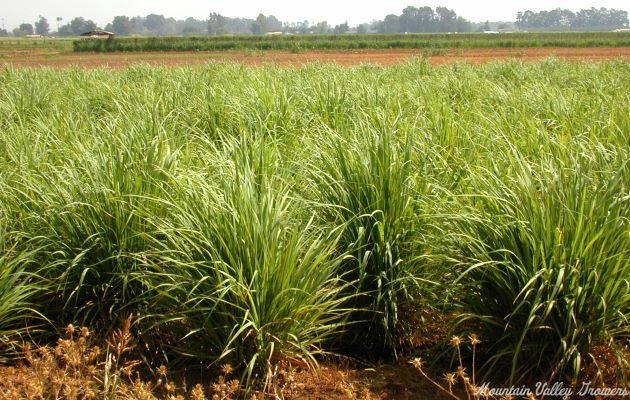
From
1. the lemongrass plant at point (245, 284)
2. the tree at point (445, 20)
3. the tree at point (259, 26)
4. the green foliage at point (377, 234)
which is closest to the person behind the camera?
the lemongrass plant at point (245, 284)

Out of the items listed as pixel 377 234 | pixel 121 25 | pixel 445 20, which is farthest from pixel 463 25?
pixel 377 234

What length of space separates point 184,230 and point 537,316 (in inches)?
54.7

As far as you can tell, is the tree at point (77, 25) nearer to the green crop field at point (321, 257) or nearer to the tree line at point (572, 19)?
the tree line at point (572, 19)

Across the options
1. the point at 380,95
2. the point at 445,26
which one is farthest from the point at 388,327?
the point at 445,26

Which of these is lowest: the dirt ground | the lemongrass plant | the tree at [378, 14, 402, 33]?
the lemongrass plant

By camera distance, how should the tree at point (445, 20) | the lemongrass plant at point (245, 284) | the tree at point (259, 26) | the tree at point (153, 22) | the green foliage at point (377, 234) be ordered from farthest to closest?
the tree at point (153, 22) < the tree at point (259, 26) < the tree at point (445, 20) < the green foliage at point (377, 234) < the lemongrass plant at point (245, 284)

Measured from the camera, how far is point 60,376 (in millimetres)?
2432

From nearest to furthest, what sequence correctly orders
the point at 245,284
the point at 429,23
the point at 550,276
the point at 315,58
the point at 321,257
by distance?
the point at 550,276, the point at 245,284, the point at 321,257, the point at 315,58, the point at 429,23

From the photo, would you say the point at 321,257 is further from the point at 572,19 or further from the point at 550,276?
the point at 572,19

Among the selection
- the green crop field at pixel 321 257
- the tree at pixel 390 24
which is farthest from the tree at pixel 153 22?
the green crop field at pixel 321 257

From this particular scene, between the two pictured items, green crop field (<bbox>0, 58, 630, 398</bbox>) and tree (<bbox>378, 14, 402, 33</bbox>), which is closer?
green crop field (<bbox>0, 58, 630, 398</bbox>)

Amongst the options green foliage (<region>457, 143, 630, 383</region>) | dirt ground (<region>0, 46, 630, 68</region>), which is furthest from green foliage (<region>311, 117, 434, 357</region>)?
dirt ground (<region>0, 46, 630, 68</region>)

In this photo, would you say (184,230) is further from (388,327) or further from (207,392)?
(388,327)

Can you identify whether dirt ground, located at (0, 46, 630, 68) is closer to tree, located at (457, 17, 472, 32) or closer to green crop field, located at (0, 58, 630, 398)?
green crop field, located at (0, 58, 630, 398)
